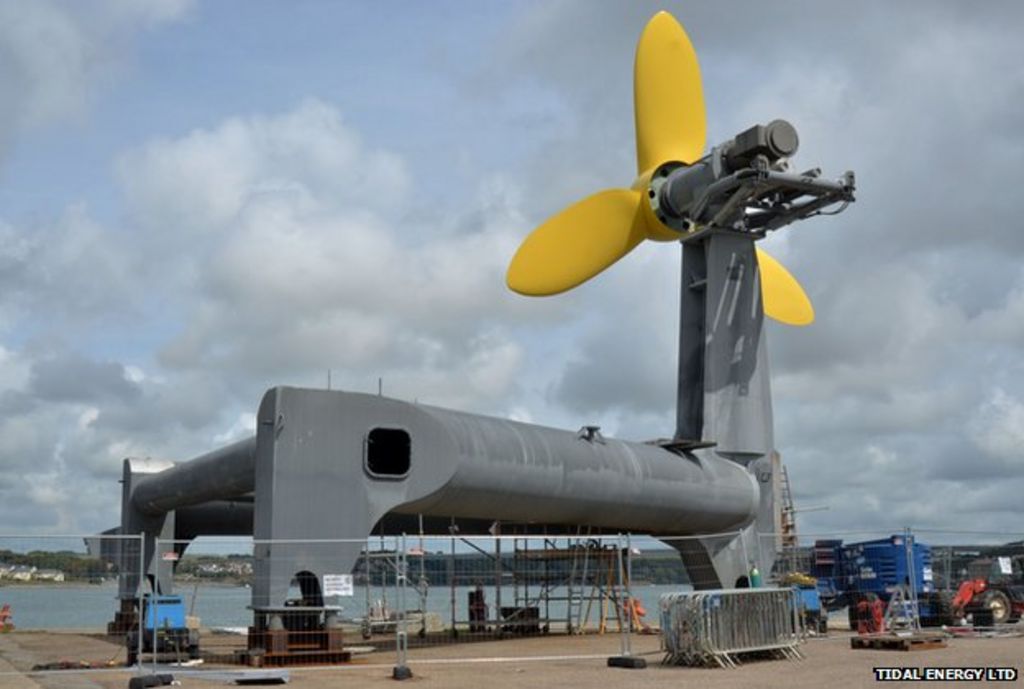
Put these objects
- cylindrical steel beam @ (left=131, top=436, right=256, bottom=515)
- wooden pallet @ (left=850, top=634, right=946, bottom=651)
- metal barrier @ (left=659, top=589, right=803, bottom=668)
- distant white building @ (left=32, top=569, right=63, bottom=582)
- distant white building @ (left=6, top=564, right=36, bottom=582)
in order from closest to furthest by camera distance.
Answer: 1. metal barrier @ (left=659, top=589, right=803, bottom=668)
2. wooden pallet @ (left=850, top=634, right=946, bottom=651)
3. distant white building @ (left=6, top=564, right=36, bottom=582)
4. distant white building @ (left=32, top=569, right=63, bottom=582)
5. cylindrical steel beam @ (left=131, top=436, right=256, bottom=515)

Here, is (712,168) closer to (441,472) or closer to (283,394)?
(441,472)

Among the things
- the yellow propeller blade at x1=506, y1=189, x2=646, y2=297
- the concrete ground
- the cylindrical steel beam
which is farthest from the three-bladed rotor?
the concrete ground

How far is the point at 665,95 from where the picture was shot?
30.4m

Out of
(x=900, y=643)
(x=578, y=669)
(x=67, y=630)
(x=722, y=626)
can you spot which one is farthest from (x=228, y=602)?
(x=722, y=626)

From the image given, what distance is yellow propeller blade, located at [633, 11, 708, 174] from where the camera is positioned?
30.2 m

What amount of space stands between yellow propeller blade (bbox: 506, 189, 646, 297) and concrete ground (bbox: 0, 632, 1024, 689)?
949cm

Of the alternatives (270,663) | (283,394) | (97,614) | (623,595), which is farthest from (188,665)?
(97,614)

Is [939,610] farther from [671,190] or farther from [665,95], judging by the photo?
[665,95]

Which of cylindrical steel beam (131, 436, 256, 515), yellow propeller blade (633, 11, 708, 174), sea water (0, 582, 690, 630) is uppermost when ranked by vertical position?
yellow propeller blade (633, 11, 708, 174)

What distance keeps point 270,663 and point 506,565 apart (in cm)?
1484

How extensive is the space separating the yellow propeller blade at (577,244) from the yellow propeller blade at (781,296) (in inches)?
229

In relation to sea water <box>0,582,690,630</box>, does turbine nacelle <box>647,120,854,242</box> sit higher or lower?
higher

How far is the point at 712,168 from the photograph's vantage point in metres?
28.6

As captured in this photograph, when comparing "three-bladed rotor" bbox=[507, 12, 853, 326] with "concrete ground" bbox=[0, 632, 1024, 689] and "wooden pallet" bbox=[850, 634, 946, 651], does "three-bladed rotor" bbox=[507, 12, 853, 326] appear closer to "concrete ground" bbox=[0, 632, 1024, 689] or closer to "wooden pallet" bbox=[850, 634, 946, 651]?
"concrete ground" bbox=[0, 632, 1024, 689]
